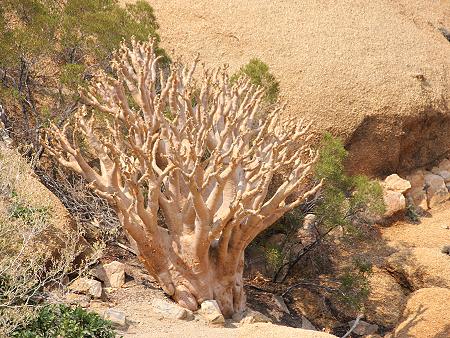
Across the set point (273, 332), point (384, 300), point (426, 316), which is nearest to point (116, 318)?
point (273, 332)

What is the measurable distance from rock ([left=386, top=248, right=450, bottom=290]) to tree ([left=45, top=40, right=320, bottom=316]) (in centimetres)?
507

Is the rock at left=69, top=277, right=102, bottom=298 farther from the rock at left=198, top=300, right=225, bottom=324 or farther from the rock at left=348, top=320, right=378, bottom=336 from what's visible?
the rock at left=348, top=320, right=378, bottom=336

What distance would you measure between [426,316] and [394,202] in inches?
260

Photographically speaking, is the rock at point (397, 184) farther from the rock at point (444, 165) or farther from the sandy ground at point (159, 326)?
the sandy ground at point (159, 326)

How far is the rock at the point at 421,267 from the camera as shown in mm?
13953

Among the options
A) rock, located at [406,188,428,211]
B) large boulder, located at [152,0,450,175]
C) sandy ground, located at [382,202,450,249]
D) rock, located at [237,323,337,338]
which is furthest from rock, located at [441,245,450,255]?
rock, located at [237,323,337,338]

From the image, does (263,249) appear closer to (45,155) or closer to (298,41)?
(45,155)

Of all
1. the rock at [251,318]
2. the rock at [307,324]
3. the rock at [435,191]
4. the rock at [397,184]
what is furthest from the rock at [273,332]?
the rock at [435,191]

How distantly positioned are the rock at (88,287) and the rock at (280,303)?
4.26 m

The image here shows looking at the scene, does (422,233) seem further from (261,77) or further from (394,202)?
(261,77)

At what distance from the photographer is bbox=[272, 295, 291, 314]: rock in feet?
41.1

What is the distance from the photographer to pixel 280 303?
1259 cm

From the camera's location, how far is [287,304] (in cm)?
1317

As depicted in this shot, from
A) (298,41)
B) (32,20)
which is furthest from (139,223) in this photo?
(298,41)
